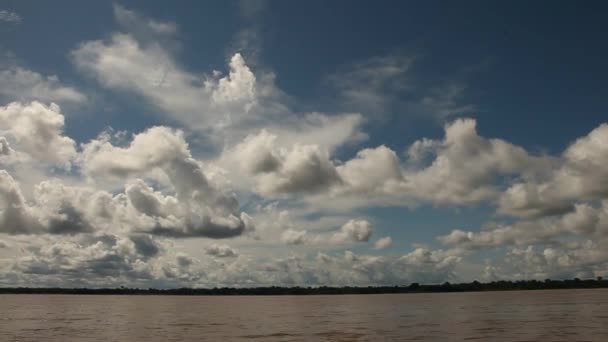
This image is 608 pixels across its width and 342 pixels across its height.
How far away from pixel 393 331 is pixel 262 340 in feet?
52.8

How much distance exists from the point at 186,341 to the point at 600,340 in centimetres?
3710

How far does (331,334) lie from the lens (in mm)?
58000

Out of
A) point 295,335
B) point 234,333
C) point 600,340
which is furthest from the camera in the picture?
point 234,333

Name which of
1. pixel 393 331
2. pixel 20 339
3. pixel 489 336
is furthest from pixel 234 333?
pixel 489 336

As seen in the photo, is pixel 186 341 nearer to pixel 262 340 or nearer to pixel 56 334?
pixel 262 340

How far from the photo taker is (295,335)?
5756cm

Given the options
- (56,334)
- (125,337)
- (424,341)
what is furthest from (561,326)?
(56,334)

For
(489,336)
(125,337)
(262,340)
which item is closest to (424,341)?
(489,336)

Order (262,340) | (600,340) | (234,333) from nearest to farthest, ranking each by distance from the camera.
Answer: (600,340) → (262,340) → (234,333)

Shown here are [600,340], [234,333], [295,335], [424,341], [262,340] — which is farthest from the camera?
[234,333]

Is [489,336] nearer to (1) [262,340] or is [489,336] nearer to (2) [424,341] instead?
(2) [424,341]

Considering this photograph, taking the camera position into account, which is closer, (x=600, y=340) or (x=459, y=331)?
(x=600, y=340)

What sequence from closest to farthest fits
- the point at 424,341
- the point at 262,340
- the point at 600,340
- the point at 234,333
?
the point at 600,340 < the point at 424,341 < the point at 262,340 < the point at 234,333

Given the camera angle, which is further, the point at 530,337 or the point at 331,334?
the point at 331,334
